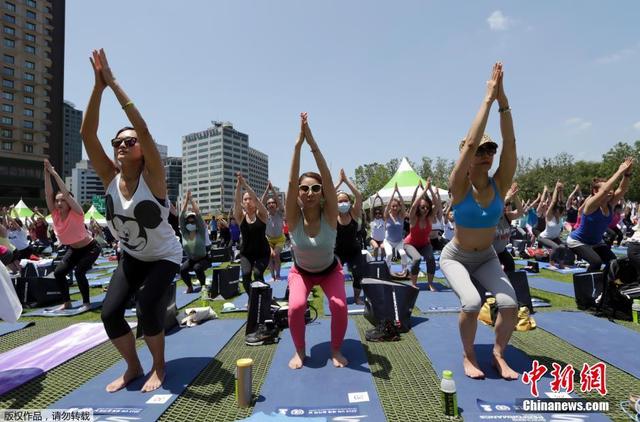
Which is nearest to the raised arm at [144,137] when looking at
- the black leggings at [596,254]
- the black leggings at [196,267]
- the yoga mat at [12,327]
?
the yoga mat at [12,327]

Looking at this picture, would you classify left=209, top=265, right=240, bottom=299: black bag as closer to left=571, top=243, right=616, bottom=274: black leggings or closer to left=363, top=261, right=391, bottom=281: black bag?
left=363, top=261, right=391, bottom=281: black bag

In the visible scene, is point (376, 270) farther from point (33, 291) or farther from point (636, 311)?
point (33, 291)

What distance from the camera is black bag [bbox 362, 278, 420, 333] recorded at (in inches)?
195

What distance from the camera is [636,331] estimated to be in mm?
4691

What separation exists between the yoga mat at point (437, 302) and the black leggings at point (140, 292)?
14.2 feet

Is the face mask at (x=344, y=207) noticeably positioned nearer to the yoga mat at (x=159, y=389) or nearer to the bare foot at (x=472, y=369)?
the yoga mat at (x=159, y=389)

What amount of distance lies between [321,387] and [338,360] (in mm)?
565

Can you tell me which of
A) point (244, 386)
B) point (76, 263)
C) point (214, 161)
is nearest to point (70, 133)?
point (214, 161)

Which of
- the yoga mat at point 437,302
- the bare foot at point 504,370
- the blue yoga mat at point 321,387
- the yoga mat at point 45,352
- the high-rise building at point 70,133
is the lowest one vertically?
the yoga mat at point 45,352

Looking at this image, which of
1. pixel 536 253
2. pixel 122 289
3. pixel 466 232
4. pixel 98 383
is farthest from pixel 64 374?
pixel 536 253

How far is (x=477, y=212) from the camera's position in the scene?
3.56 metres

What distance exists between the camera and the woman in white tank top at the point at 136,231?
327cm

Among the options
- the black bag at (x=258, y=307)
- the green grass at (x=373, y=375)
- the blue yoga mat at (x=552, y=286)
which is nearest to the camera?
the green grass at (x=373, y=375)

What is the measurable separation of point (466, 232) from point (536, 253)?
1088cm
